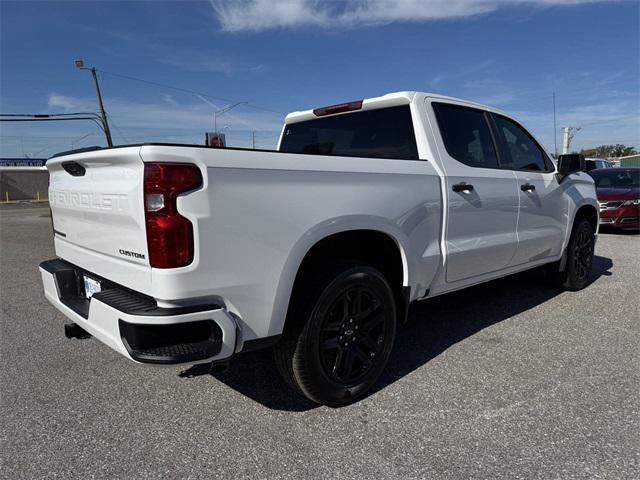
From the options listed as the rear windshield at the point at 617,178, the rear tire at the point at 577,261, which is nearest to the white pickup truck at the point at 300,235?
the rear tire at the point at 577,261

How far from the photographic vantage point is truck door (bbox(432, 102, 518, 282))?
337 cm

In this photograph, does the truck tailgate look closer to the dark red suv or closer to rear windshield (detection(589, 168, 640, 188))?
the dark red suv

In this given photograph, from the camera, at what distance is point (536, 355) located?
11.5 ft

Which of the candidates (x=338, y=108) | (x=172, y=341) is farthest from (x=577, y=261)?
(x=172, y=341)

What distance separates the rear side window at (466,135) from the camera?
3533mm

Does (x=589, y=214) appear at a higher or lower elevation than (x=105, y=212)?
lower

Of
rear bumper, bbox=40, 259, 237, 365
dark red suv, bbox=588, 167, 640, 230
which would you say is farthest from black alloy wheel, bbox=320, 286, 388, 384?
dark red suv, bbox=588, 167, 640, 230

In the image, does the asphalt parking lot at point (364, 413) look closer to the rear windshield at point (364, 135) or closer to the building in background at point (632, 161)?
the rear windshield at point (364, 135)

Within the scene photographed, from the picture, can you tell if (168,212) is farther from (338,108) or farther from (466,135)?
(466,135)

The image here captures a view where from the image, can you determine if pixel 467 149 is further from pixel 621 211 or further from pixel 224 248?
pixel 621 211

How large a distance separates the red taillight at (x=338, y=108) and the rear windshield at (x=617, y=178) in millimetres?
10179

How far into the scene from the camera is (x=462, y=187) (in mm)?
3375

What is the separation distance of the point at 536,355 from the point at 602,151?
312 ft

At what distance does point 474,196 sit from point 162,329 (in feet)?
8.11
